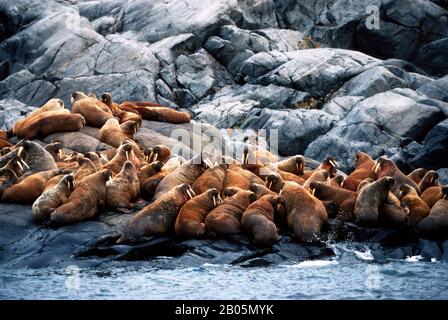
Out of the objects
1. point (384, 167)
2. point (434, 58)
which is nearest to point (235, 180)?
point (384, 167)

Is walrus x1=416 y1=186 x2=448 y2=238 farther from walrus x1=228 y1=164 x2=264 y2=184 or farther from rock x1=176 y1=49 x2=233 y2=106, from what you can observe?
rock x1=176 y1=49 x2=233 y2=106

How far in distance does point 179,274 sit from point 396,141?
60.6 ft

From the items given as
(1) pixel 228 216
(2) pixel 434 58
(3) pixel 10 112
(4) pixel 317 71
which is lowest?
(3) pixel 10 112

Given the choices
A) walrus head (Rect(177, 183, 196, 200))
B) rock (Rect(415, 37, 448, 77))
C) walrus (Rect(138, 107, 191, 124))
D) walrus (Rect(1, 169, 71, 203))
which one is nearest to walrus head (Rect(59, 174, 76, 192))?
walrus (Rect(1, 169, 71, 203))

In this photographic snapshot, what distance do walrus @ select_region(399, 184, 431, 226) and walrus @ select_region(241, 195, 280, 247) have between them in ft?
8.91

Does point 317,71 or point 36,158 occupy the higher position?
point 36,158

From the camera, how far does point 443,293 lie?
1148 centimetres

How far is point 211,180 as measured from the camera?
15.1m

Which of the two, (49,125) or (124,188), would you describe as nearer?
(124,188)

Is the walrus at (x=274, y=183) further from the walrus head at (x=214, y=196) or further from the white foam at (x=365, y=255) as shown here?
the white foam at (x=365, y=255)

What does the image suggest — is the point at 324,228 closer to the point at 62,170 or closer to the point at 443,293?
the point at 443,293

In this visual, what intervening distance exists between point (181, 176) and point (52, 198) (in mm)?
2704

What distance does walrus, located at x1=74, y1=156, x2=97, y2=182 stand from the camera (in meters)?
15.1

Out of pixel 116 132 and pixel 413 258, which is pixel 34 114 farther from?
pixel 413 258
